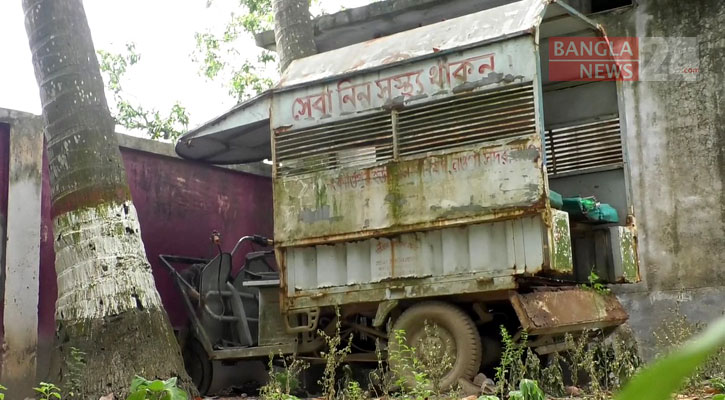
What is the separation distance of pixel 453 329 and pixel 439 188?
1.10 metres

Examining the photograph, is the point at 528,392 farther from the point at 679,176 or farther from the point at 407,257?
the point at 679,176

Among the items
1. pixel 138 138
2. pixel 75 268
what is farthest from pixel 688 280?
pixel 138 138

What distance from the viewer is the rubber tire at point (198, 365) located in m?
7.85

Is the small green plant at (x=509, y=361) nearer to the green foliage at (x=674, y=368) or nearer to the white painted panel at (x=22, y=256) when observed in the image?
the green foliage at (x=674, y=368)

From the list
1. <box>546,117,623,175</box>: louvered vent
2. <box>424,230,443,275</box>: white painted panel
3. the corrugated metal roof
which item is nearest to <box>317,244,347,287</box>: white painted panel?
<box>424,230,443,275</box>: white painted panel

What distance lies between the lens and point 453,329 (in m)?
6.02

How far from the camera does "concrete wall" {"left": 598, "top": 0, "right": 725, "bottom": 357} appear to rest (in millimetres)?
7344

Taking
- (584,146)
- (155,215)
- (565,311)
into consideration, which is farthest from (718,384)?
(155,215)

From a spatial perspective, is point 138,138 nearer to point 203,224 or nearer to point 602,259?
point 203,224

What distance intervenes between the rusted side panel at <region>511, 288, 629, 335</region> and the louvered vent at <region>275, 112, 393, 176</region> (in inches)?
64.9

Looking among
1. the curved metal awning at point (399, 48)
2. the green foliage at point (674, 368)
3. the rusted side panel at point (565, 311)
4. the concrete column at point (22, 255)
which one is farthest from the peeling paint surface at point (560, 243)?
the green foliage at point (674, 368)

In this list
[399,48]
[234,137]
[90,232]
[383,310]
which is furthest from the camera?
[234,137]

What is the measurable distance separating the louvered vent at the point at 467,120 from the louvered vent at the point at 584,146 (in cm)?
185

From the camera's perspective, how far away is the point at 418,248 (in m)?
6.17
